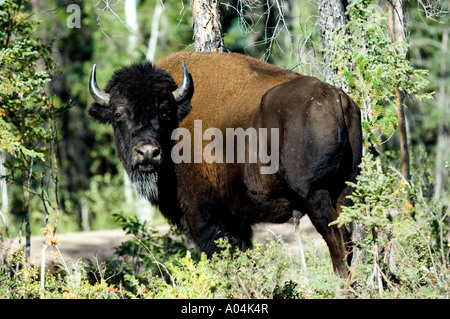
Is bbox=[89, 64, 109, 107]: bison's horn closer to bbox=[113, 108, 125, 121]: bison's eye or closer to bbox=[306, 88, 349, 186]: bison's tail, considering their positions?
bbox=[113, 108, 125, 121]: bison's eye

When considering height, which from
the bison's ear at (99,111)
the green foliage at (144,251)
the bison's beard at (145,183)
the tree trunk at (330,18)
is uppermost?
the tree trunk at (330,18)

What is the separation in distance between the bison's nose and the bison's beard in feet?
0.74

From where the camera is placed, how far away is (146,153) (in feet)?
19.9

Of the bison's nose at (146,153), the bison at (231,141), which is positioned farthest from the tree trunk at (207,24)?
the bison's nose at (146,153)

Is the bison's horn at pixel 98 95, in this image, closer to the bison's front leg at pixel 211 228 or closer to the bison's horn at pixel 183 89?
the bison's horn at pixel 183 89

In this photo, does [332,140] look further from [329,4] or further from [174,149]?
[329,4]

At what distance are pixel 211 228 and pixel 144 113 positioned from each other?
151 centimetres

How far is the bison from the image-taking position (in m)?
5.32

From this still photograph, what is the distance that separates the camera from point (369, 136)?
6277mm

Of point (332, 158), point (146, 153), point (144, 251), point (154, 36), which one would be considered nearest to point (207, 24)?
point (146, 153)

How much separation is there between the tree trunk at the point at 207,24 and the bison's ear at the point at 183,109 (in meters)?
1.33

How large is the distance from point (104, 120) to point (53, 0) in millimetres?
21531

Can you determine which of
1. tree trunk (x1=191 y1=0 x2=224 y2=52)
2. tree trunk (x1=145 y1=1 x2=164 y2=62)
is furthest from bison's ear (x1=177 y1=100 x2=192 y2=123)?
tree trunk (x1=145 y1=1 x2=164 y2=62)

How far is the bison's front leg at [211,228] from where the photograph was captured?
20.8 feet
